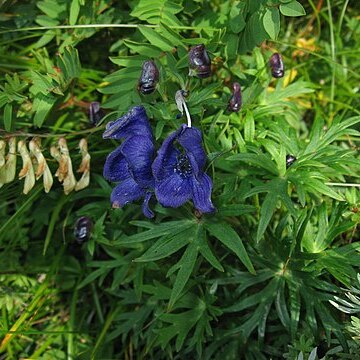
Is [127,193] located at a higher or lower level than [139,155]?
lower

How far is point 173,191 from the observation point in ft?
6.42

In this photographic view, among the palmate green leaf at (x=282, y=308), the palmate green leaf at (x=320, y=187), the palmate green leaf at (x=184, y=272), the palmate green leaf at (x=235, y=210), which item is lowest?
the palmate green leaf at (x=282, y=308)

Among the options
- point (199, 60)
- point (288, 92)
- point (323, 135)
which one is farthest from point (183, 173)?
point (288, 92)

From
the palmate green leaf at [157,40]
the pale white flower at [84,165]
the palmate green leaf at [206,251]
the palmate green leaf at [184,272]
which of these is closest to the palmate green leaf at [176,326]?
the palmate green leaf at [184,272]

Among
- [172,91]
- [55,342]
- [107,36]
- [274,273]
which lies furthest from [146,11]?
[55,342]

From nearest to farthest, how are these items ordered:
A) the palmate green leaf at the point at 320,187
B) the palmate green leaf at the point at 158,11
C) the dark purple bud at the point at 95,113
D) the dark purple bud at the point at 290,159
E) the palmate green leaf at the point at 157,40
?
the palmate green leaf at the point at 320,187 → the dark purple bud at the point at 290,159 → the palmate green leaf at the point at 157,40 → the palmate green leaf at the point at 158,11 → the dark purple bud at the point at 95,113

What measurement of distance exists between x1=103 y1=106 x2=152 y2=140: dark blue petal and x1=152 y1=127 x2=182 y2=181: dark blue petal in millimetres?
92

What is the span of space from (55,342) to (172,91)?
4.09 feet

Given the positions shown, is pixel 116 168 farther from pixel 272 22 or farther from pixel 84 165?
pixel 272 22

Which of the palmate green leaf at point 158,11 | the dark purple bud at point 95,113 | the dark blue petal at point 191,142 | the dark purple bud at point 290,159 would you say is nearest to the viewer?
the dark blue petal at point 191,142

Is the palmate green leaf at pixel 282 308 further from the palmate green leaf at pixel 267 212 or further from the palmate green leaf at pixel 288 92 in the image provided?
the palmate green leaf at pixel 288 92

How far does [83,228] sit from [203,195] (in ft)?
2.36

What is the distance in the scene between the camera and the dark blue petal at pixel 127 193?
205 centimetres

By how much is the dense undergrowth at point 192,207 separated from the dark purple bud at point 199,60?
7 cm
